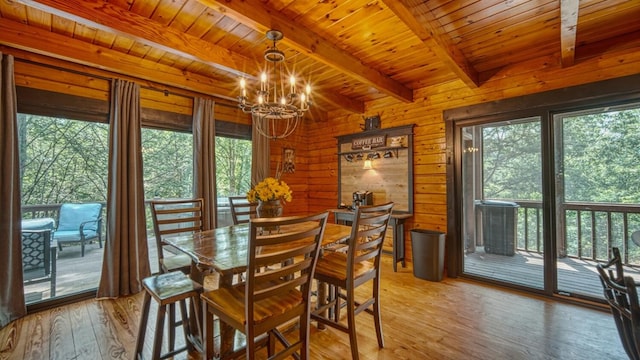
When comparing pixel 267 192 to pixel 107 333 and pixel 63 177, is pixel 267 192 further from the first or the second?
pixel 63 177

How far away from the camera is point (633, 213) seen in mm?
2660

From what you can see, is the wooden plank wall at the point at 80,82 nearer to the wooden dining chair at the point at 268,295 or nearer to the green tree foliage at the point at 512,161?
the wooden dining chair at the point at 268,295

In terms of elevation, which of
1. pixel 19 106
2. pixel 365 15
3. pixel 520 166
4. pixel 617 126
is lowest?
pixel 520 166

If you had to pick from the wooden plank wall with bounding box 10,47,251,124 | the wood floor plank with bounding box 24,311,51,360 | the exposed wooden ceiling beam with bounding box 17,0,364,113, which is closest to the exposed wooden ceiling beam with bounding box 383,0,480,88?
the exposed wooden ceiling beam with bounding box 17,0,364,113

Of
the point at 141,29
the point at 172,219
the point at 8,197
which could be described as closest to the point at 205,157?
the point at 172,219

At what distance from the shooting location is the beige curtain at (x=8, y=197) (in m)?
2.35

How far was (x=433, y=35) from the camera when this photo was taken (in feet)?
7.16

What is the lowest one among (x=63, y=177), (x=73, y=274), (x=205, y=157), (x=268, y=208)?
(x=73, y=274)

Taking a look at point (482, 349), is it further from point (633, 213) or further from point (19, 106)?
point (19, 106)

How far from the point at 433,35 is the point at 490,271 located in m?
2.81

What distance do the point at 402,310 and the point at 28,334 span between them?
10.7ft

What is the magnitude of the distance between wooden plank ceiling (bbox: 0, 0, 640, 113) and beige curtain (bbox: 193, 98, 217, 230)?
0.43 meters

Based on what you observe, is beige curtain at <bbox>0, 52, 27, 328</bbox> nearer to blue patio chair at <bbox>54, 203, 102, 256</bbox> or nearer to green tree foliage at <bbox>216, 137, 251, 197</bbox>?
blue patio chair at <bbox>54, 203, 102, 256</bbox>

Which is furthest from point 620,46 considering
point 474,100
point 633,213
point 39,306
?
point 39,306
